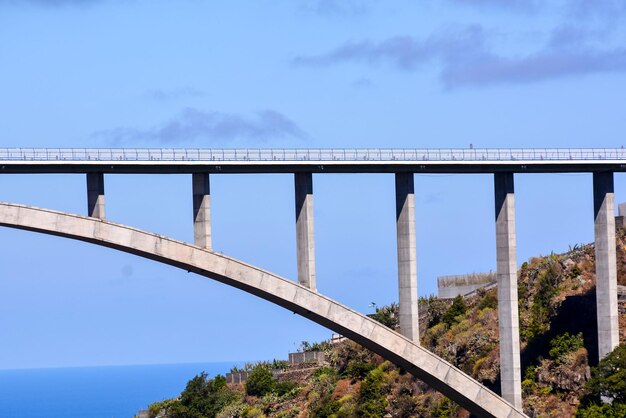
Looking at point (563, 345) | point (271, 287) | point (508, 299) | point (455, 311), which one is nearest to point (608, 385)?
point (508, 299)

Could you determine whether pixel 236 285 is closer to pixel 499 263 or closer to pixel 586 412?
pixel 499 263

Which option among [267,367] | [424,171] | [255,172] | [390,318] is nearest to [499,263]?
[424,171]

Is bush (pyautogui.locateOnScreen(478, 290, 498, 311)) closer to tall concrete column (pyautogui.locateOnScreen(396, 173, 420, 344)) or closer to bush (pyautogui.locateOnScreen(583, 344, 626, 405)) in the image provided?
bush (pyautogui.locateOnScreen(583, 344, 626, 405))

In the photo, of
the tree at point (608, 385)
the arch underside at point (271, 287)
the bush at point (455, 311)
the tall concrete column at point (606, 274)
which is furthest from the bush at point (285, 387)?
the tall concrete column at point (606, 274)

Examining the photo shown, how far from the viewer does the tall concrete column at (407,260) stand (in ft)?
220

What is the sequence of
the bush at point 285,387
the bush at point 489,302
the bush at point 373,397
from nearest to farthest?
the bush at point 373,397, the bush at point 489,302, the bush at point 285,387

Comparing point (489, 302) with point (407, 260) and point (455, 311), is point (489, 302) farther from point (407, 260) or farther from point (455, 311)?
point (407, 260)

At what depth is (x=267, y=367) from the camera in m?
103

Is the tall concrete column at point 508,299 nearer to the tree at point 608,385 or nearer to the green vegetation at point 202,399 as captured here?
the tree at point 608,385

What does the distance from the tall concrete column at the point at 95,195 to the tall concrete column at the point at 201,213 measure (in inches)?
161

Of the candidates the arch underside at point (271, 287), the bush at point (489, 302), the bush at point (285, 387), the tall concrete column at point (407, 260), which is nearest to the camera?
the arch underside at point (271, 287)

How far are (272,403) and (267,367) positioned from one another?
1052cm

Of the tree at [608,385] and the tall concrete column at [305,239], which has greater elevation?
the tall concrete column at [305,239]

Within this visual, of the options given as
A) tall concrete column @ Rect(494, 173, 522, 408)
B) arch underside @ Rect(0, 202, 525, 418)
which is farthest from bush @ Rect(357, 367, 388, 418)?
tall concrete column @ Rect(494, 173, 522, 408)
